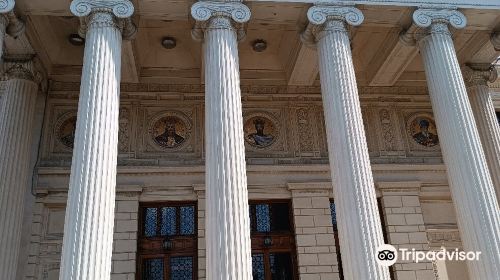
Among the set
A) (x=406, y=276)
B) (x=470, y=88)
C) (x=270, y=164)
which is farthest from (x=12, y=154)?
(x=470, y=88)

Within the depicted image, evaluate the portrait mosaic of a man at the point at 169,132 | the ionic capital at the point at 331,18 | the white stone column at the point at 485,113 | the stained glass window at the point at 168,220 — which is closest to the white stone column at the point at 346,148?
the ionic capital at the point at 331,18

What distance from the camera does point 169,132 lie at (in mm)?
14867

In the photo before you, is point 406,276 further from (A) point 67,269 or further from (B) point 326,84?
(A) point 67,269

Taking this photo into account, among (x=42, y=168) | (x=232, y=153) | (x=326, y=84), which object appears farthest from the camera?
(x=42, y=168)

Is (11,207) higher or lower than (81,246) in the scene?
higher

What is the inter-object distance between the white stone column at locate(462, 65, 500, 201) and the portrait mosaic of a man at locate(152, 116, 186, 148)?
790cm

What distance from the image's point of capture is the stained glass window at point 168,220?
13810mm

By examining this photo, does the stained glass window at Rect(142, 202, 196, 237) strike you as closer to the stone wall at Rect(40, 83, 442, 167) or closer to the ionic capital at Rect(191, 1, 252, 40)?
the stone wall at Rect(40, 83, 442, 167)

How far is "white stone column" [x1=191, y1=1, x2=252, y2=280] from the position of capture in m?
9.07

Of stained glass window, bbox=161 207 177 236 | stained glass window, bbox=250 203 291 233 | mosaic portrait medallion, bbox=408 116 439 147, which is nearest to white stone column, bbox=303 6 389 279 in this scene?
stained glass window, bbox=250 203 291 233

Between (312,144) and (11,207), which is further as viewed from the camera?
(312,144)

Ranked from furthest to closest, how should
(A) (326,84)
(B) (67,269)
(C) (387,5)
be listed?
(C) (387,5), (A) (326,84), (B) (67,269)

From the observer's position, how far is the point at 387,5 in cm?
1184

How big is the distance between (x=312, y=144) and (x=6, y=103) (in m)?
8.05
